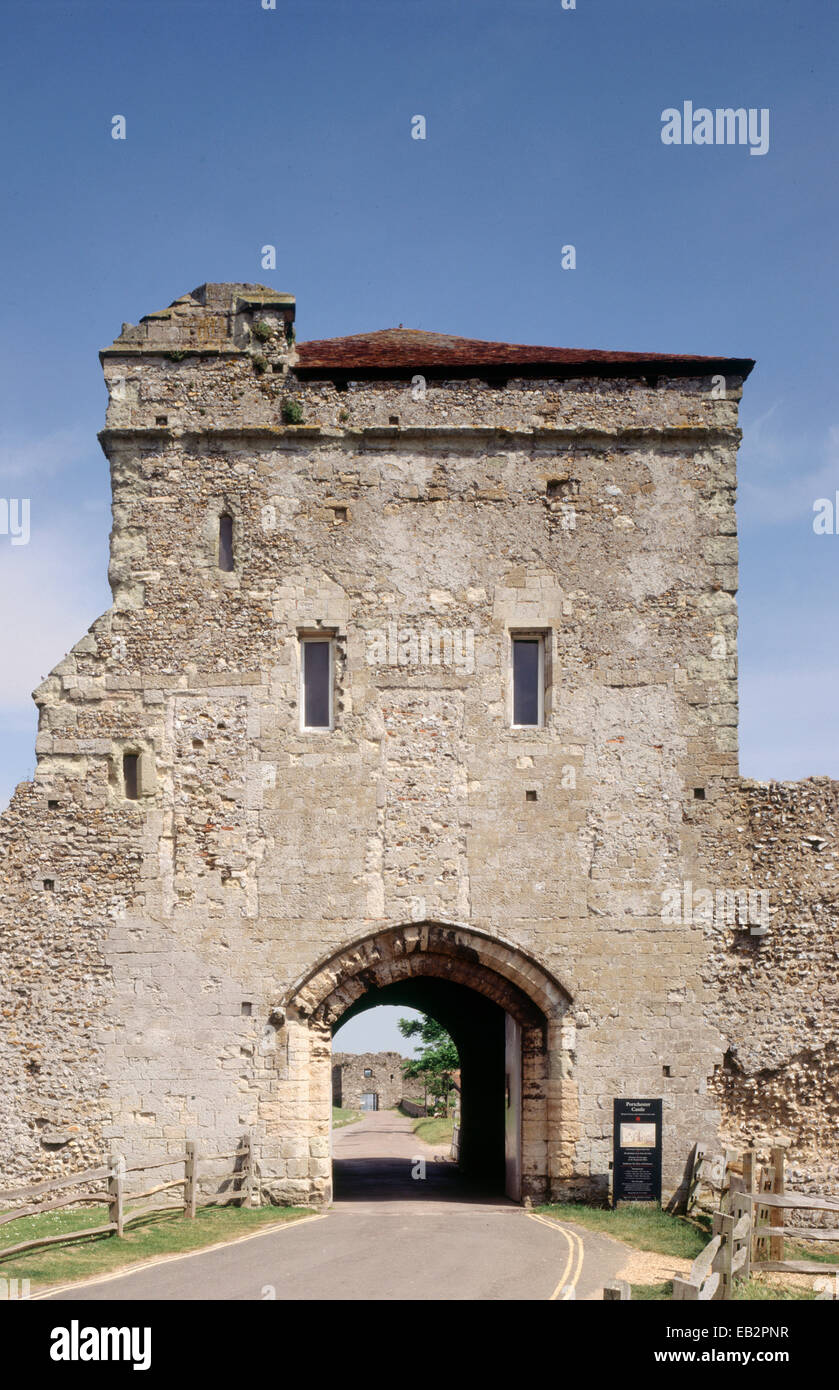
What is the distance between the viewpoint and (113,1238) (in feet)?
41.9

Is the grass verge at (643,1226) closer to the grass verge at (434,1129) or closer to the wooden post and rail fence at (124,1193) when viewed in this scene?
the wooden post and rail fence at (124,1193)

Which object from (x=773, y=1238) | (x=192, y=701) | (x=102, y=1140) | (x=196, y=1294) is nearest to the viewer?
(x=196, y=1294)

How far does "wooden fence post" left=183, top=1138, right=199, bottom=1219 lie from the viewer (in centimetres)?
1443

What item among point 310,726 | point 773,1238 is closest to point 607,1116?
point 773,1238

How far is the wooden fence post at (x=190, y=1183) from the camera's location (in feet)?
47.3

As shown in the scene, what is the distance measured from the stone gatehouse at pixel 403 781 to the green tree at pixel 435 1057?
783 inches

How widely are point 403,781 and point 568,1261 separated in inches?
252

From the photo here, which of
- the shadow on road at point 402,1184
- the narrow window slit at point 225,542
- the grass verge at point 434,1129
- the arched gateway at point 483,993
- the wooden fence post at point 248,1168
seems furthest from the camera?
the grass verge at point 434,1129

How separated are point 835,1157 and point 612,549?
27.2ft

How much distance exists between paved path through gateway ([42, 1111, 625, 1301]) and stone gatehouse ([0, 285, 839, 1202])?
1.30m

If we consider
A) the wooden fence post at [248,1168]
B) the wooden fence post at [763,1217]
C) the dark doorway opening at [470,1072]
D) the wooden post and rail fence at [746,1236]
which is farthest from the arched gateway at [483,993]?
the dark doorway opening at [470,1072]

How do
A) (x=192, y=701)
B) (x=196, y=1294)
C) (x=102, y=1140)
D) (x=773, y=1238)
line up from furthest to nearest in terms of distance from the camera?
1. (x=192, y=701)
2. (x=102, y=1140)
3. (x=773, y=1238)
4. (x=196, y=1294)

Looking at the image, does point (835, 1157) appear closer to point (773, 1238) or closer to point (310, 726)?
point (773, 1238)

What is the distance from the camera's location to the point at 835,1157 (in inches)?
625
